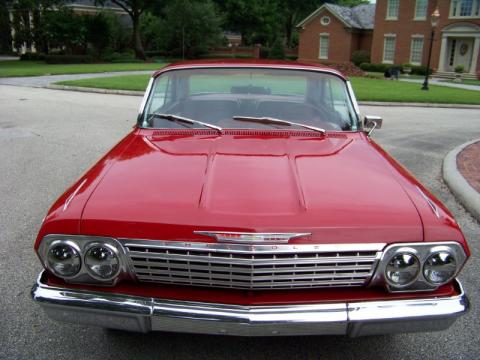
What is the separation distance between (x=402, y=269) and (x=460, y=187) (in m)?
3.93

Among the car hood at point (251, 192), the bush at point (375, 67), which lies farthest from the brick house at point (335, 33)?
the car hood at point (251, 192)

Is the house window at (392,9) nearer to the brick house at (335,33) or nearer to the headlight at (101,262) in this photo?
the brick house at (335,33)

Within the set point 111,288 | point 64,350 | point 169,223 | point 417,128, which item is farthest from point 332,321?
point 417,128

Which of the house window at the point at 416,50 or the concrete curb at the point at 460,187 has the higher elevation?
the house window at the point at 416,50

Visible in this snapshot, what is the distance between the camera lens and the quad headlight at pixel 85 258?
6.95 feet

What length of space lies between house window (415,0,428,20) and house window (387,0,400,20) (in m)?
1.65

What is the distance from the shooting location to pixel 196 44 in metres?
42.0

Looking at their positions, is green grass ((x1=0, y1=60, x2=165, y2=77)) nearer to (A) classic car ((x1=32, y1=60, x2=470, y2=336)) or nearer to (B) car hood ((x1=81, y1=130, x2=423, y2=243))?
(B) car hood ((x1=81, y1=130, x2=423, y2=243))

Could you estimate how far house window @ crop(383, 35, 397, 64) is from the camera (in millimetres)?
36438

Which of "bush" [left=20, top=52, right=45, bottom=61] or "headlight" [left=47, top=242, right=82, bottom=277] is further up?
"headlight" [left=47, top=242, right=82, bottom=277]

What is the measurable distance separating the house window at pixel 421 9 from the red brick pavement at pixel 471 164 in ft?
99.8

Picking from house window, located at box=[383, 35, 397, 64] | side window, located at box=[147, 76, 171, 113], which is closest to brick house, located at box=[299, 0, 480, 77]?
house window, located at box=[383, 35, 397, 64]

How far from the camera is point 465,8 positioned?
32.6 meters

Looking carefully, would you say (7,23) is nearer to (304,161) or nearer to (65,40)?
(65,40)
